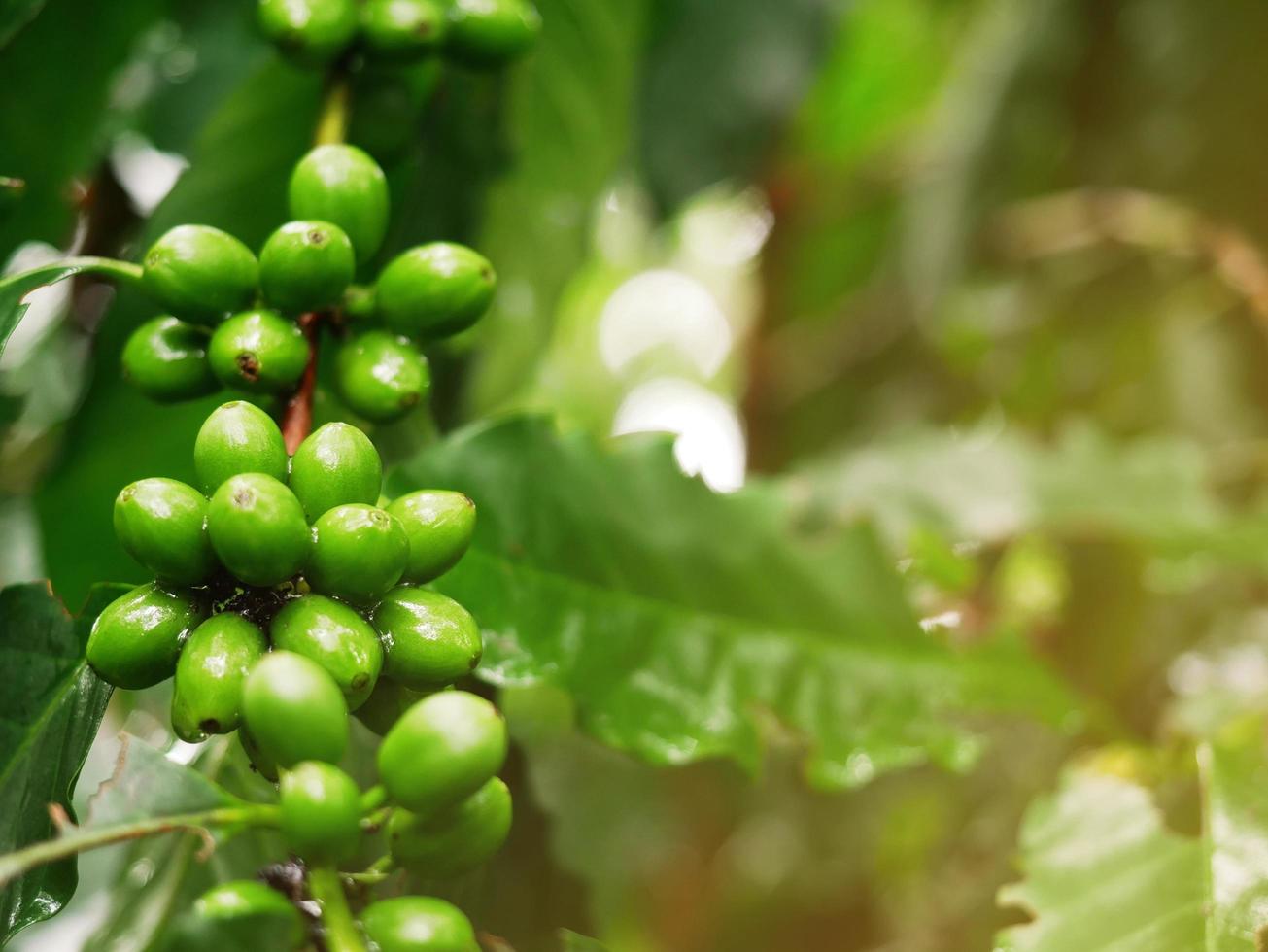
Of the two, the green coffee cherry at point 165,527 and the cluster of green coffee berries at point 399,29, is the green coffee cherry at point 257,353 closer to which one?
the green coffee cherry at point 165,527

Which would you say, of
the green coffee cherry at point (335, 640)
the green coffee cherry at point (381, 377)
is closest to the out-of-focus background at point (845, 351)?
the green coffee cherry at point (381, 377)

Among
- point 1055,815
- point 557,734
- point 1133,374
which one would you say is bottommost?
point 1055,815

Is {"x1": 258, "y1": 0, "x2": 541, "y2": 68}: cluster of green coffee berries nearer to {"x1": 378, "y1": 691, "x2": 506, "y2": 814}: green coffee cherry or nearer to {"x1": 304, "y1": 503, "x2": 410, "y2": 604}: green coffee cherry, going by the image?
{"x1": 304, "y1": 503, "x2": 410, "y2": 604}: green coffee cherry

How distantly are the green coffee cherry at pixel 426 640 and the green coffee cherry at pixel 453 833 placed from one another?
5 cm

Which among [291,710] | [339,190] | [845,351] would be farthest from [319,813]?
[845,351]

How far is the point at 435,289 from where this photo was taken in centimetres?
54

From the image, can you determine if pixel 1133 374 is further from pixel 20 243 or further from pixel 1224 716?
pixel 20 243

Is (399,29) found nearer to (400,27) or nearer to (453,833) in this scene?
(400,27)

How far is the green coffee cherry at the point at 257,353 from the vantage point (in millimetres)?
510

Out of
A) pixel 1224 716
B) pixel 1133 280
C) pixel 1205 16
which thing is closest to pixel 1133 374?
pixel 1133 280

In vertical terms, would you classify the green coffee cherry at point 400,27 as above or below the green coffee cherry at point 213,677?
above

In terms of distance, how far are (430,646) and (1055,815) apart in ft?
1.67

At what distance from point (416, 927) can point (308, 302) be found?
32 centimetres

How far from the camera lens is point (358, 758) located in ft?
1.87
